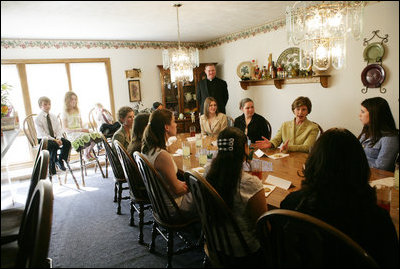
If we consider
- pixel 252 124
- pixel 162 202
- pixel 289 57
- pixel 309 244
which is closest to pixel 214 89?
pixel 289 57

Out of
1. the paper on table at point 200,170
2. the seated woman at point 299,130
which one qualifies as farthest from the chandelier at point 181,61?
the paper on table at point 200,170

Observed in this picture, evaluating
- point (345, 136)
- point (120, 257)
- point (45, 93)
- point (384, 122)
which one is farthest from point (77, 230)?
point (45, 93)

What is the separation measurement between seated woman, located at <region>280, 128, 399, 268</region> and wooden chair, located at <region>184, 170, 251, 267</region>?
0.34 meters

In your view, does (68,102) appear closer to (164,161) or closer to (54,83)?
(54,83)

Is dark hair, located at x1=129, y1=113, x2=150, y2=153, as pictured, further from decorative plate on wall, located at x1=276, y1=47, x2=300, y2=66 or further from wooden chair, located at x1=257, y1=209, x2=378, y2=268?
decorative plate on wall, located at x1=276, y1=47, x2=300, y2=66

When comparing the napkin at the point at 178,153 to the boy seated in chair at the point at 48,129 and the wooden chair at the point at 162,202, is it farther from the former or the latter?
the boy seated in chair at the point at 48,129

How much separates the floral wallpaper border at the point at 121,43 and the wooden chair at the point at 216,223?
3.79m

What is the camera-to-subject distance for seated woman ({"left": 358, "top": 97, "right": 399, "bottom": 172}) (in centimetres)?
199

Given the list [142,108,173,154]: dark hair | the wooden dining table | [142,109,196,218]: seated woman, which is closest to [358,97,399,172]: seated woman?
the wooden dining table

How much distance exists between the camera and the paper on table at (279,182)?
63.8 inches

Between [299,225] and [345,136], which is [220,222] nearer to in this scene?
[299,225]

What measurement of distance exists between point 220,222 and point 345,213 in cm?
55

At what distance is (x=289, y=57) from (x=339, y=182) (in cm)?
363

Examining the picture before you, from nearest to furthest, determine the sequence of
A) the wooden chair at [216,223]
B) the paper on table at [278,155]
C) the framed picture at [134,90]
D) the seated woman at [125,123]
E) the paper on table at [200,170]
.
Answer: the wooden chair at [216,223], the paper on table at [200,170], the paper on table at [278,155], the seated woman at [125,123], the framed picture at [134,90]
